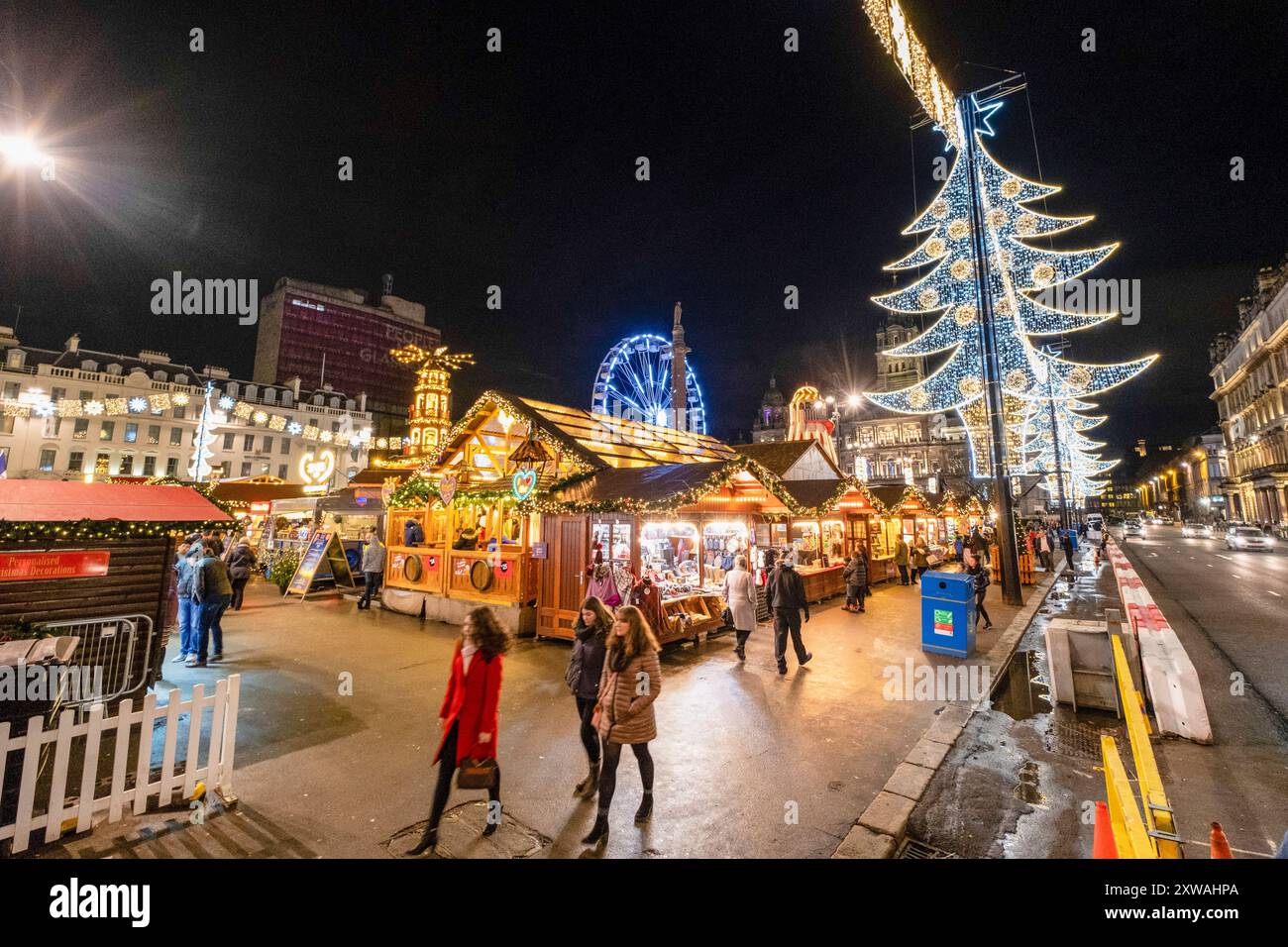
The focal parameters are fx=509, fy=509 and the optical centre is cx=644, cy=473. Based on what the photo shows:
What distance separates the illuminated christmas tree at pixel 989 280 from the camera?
1681cm

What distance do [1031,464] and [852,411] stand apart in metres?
25.6

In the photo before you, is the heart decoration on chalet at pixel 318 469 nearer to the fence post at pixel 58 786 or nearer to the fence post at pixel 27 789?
the fence post at pixel 58 786

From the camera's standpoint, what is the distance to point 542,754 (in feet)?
17.5

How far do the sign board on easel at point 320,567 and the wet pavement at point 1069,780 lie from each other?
16926 mm

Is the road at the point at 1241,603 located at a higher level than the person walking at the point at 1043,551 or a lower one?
lower

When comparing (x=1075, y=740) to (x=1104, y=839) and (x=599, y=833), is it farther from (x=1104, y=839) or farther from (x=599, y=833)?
(x=599, y=833)

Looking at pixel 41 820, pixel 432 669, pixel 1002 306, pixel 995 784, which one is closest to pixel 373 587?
pixel 432 669

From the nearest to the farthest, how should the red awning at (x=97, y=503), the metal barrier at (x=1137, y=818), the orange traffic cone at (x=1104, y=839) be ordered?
the orange traffic cone at (x=1104, y=839) → the metal barrier at (x=1137, y=818) → the red awning at (x=97, y=503)

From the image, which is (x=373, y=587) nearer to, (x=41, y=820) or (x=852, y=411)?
(x=41, y=820)

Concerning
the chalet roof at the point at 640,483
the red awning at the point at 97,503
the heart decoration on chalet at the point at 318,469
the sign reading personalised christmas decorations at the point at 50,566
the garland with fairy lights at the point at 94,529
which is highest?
the heart decoration on chalet at the point at 318,469

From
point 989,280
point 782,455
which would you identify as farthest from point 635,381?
point 989,280

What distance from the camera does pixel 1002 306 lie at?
20.8 m

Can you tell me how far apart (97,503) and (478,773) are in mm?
6690
